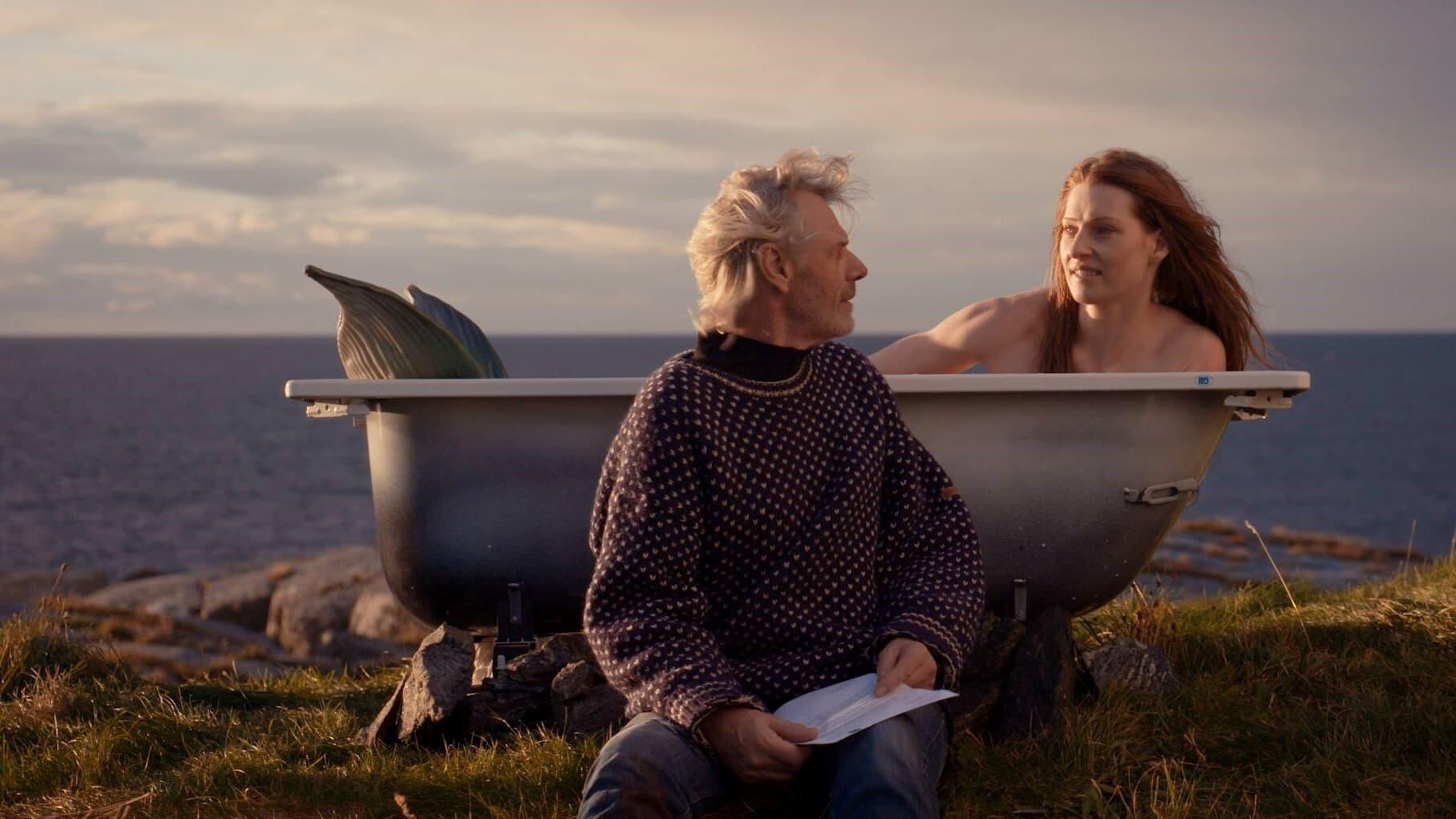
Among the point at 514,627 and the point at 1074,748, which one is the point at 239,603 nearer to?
the point at 514,627

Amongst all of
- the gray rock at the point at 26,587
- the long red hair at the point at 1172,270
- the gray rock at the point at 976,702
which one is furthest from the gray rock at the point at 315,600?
the gray rock at the point at 976,702

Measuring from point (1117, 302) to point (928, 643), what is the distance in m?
1.91

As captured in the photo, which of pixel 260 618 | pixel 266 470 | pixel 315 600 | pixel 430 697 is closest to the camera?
pixel 430 697

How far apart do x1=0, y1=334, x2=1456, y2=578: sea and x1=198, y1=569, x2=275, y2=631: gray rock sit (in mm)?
7721

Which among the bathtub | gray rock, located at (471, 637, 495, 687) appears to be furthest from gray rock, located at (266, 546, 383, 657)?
the bathtub

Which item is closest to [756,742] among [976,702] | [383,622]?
[976,702]

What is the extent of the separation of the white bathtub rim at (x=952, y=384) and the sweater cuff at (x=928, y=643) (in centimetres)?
116

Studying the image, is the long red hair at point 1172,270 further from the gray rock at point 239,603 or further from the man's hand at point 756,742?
the gray rock at point 239,603

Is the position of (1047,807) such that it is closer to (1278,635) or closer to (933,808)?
(933,808)

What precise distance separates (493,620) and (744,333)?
1643mm

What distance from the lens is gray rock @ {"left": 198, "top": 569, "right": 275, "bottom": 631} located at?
16.5 metres

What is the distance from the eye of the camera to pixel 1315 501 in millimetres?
42094

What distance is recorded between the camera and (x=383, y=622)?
14.9 meters

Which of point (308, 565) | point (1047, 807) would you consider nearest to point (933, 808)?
point (1047, 807)
